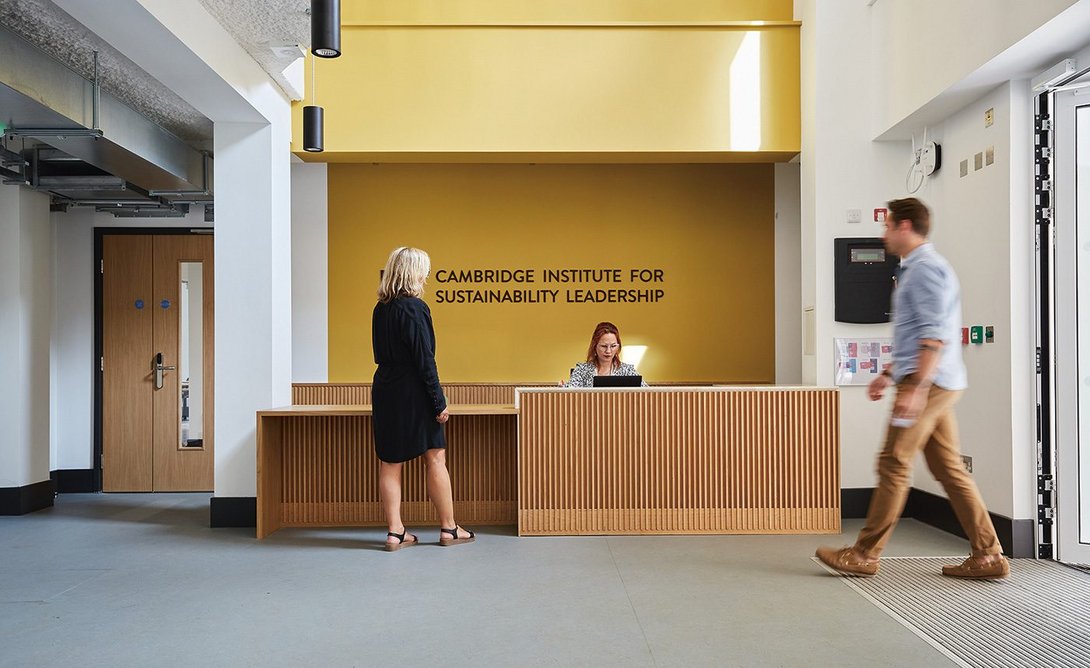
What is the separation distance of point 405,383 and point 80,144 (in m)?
2.64

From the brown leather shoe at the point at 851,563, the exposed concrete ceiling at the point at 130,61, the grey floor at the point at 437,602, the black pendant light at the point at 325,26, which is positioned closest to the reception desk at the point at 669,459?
the grey floor at the point at 437,602

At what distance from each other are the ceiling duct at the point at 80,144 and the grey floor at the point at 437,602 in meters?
2.52

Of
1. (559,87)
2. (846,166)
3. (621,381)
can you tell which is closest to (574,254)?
(559,87)

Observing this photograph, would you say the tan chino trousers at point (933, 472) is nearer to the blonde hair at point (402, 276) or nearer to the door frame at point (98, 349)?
the blonde hair at point (402, 276)

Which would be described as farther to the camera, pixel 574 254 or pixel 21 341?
pixel 574 254

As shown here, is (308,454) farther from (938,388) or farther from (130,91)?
(938,388)

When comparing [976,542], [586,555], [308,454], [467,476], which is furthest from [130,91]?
[976,542]

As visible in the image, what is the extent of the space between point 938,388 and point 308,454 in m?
4.04

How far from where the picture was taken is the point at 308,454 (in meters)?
6.26

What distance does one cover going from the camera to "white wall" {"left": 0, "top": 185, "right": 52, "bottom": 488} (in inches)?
285

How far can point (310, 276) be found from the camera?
795 centimetres

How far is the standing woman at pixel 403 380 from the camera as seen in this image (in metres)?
5.35

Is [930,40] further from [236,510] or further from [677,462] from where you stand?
[236,510]

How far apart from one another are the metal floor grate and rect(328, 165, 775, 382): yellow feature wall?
130 inches
